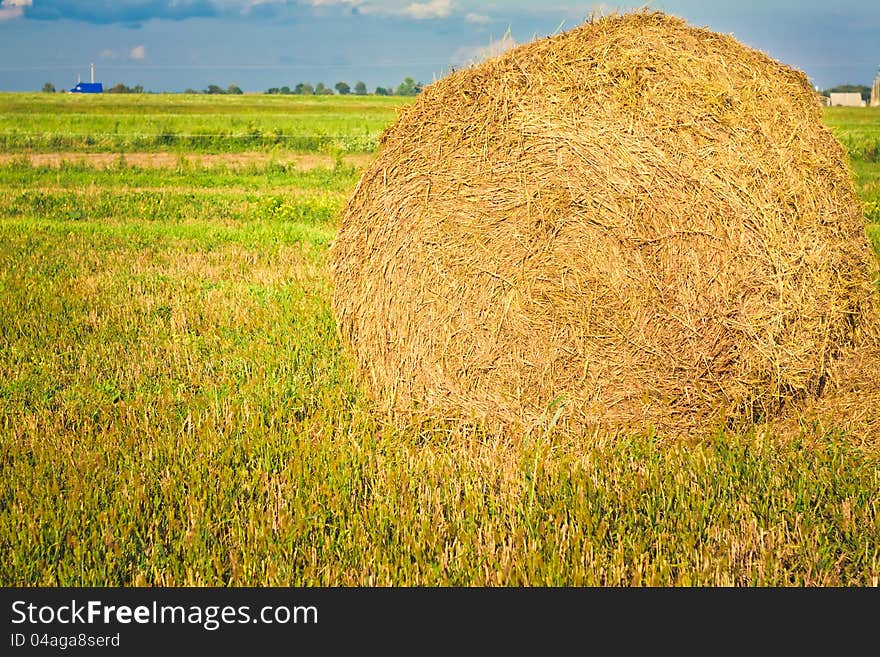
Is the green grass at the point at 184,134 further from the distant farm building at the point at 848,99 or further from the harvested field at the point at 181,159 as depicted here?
the distant farm building at the point at 848,99

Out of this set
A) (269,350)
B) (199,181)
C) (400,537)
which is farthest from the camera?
(199,181)

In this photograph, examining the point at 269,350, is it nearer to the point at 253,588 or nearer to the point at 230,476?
the point at 230,476

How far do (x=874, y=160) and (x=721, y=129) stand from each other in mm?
25332

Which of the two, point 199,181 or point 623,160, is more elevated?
point 199,181

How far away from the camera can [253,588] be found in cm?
348

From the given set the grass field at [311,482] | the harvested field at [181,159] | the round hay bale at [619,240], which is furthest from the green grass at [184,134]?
the round hay bale at [619,240]

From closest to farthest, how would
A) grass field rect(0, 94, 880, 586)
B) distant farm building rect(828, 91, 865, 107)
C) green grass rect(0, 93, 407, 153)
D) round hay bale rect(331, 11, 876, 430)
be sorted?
grass field rect(0, 94, 880, 586)
round hay bale rect(331, 11, 876, 430)
green grass rect(0, 93, 407, 153)
distant farm building rect(828, 91, 865, 107)

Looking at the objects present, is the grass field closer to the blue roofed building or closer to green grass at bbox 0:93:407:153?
green grass at bbox 0:93:407:153

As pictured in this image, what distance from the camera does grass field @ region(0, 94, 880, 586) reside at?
373 cm

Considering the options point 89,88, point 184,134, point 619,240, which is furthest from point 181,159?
point 89,88

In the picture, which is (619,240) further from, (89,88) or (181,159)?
(89,88)

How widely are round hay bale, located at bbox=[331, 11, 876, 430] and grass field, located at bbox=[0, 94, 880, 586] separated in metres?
0.37

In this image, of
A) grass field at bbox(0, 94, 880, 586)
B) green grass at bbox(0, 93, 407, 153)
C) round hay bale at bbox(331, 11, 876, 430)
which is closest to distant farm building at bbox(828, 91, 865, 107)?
green grass at bbox(0, 93, 407, 153)

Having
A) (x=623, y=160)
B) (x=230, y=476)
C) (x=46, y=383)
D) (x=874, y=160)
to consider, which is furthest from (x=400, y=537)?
(x=874, y=160)
